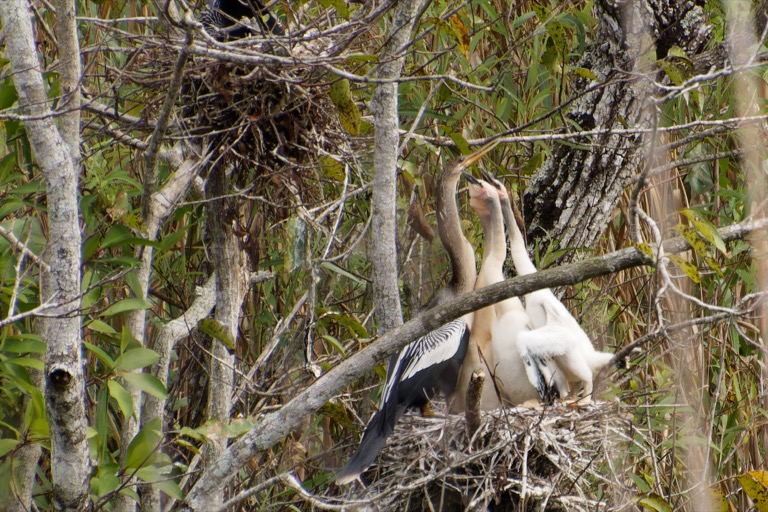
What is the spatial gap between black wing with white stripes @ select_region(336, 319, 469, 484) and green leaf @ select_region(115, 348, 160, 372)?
620mm

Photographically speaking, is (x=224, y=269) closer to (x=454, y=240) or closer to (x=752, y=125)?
(x=454, y=240)

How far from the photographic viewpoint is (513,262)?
311 centimetres

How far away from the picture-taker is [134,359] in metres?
2.22

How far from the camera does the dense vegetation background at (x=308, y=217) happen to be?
1871 millimetres

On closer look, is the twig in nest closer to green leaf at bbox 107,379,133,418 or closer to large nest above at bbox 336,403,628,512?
large nest above at bbox 336,403,628,512

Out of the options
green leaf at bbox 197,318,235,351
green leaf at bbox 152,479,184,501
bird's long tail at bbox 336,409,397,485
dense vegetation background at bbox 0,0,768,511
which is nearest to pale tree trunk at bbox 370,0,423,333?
dense vegetation background at bbox 0,0,768,511

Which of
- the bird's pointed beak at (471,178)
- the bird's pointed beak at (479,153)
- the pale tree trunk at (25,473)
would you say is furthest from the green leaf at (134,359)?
the bird's pointed beak at (471,178)

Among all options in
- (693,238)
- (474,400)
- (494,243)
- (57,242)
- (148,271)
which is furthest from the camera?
(494,243)

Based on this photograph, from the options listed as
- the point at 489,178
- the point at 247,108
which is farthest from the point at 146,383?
the point at 489,178

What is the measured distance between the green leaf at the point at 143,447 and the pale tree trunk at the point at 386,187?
2.08ft

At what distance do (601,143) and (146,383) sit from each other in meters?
1.48

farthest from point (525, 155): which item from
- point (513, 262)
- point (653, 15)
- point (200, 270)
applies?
point (200, 270)

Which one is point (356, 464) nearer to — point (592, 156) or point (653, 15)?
point (592, 156)

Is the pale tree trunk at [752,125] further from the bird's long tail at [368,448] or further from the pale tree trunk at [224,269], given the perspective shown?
the pale tree trunk at [224,269]
